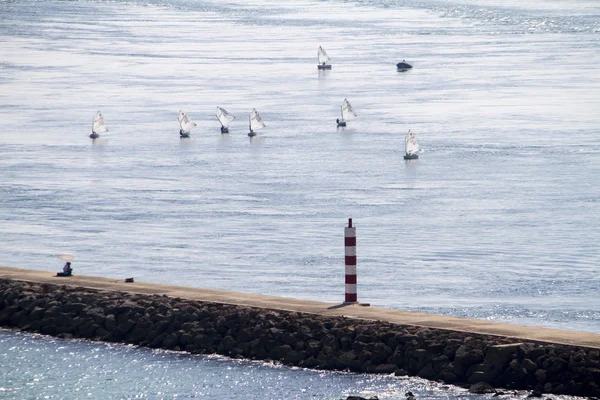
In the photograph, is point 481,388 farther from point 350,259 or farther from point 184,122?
point 184,122

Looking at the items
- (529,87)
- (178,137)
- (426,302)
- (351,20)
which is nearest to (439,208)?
(426,302)

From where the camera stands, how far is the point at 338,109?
69688mm

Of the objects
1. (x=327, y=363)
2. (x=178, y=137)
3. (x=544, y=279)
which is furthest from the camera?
(x=178, y=137)

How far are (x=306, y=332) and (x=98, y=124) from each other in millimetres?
47371

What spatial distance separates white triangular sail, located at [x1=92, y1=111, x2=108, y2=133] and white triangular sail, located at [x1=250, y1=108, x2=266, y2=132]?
6.27m

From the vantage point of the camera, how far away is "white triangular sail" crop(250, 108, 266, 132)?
2404 inches

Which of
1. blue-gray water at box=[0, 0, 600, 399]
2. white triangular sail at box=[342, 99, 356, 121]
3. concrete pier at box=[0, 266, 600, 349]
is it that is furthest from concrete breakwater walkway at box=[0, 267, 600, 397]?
white triangular sail at box=[342, 99, 356, 121]

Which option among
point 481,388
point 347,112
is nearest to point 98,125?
point 347,112

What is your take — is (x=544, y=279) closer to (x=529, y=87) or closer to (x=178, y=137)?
(x=178, y=137)

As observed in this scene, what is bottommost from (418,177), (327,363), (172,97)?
(327,363)

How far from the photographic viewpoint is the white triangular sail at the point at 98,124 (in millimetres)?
60469

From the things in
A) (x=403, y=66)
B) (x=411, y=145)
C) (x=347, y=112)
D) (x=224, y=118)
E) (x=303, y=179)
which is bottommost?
(x=303, y=179)

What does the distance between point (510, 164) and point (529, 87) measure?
26.5 meters

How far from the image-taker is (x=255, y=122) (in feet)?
202
